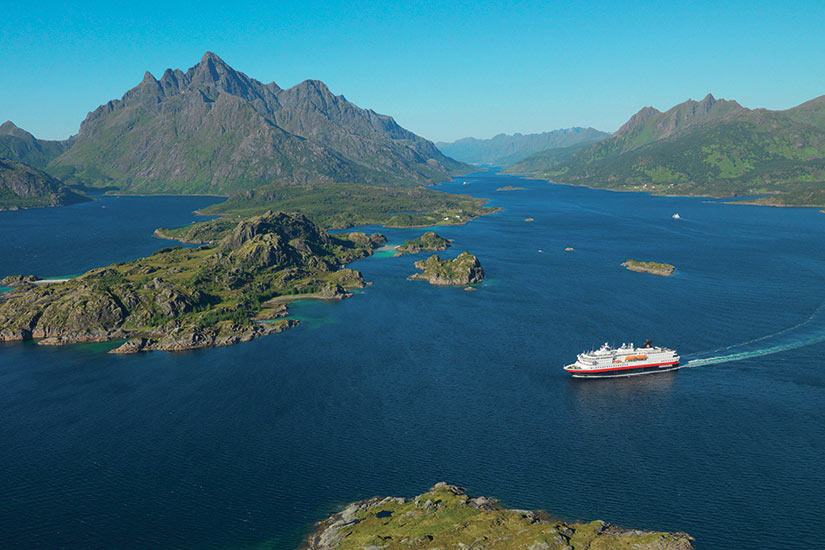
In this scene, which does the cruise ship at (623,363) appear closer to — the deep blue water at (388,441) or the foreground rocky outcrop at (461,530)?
the deep blue water at (388,441)

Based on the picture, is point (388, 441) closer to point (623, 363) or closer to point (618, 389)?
point (618, 389)

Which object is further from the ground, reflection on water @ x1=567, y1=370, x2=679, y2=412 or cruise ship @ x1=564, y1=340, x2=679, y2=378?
cruise ship @ x1=564, y1=340, x2=679, y2=378

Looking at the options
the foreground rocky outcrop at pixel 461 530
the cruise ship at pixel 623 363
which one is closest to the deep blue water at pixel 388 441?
the cruise ship at pixel 623 363

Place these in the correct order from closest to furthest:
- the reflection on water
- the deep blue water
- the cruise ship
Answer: the deep blue water < the reflection on water < the cruise ship

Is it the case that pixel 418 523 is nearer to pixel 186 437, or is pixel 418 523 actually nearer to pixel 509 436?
pixel 509 436

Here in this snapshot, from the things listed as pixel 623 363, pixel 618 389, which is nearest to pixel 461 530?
pixel 618 389

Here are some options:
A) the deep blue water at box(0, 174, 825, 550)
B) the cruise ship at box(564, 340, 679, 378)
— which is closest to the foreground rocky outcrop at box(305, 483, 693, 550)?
the deep blue water at box(0, 174, 825, 550)

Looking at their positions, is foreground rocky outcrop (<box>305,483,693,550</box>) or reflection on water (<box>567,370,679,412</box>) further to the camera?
reflection on water (<box>567,370,679,412</box>)

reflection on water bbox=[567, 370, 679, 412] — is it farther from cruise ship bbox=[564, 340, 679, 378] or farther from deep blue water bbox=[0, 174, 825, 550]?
cruise ship bbox=[564, 340, 679, 378]
